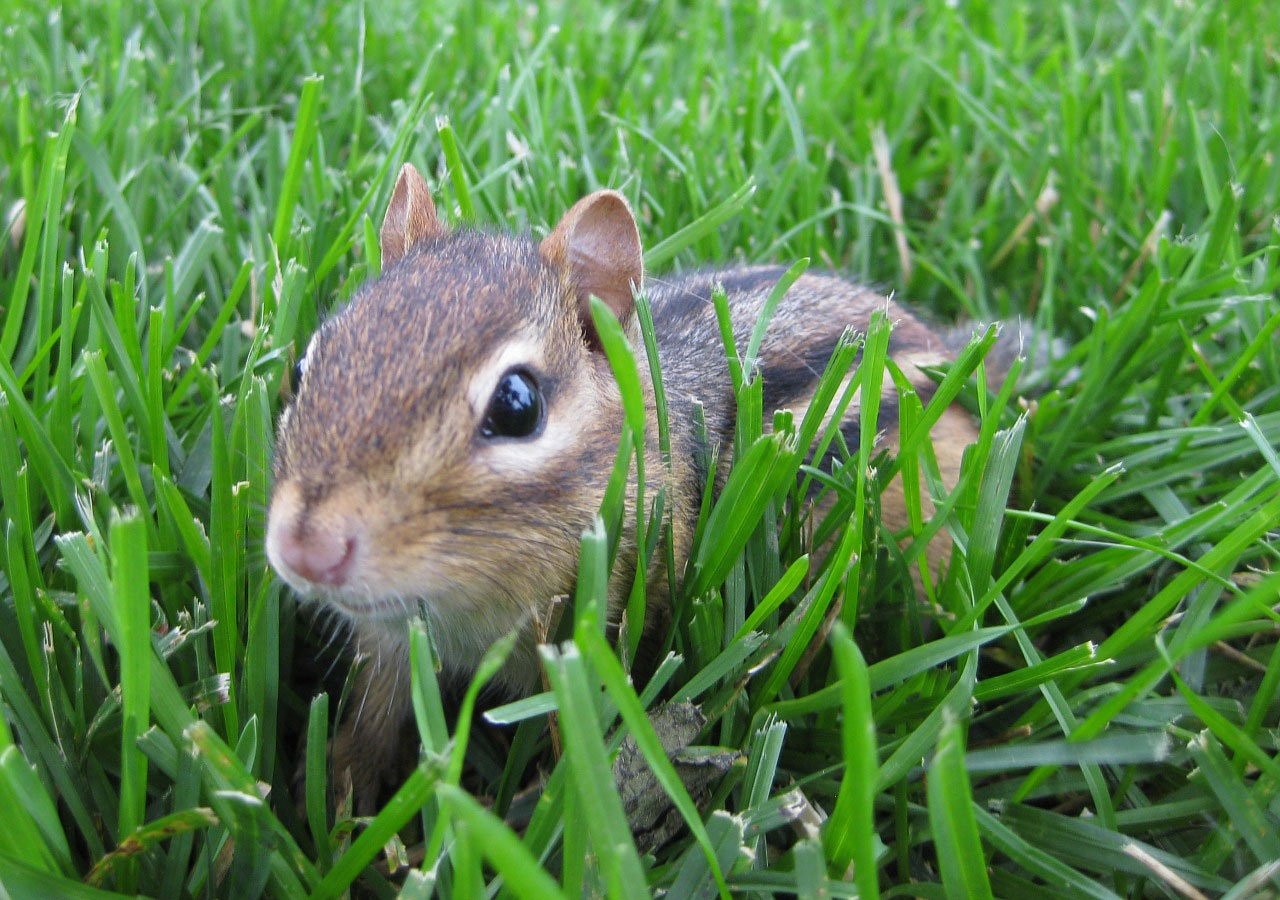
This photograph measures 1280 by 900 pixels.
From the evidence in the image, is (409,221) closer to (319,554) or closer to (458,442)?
(458,442)

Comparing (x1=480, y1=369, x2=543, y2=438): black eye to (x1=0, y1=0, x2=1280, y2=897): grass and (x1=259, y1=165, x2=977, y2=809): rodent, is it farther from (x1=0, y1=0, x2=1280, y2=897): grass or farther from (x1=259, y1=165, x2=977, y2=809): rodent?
(x1=0, y1=0, x2=1280, y2=897): grass

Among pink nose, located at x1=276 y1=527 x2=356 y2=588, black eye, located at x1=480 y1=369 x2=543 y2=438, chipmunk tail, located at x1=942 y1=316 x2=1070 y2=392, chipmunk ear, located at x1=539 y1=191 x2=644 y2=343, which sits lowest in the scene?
chipmunk tail, located at x1=942 y1=316 x2=1070 y2=392

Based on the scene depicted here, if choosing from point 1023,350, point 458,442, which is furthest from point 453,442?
point 1023,350

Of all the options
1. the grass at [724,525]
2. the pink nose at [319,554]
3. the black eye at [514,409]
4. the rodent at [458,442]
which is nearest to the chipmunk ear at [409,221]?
the rodent at [458,442]

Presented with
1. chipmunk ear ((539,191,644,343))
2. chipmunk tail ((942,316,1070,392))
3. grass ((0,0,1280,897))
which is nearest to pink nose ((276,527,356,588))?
grass ((0,0,1280,897))

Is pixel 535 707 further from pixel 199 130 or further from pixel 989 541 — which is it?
pixel 199 130

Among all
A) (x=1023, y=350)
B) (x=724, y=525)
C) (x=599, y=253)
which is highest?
(x=599, y=253)

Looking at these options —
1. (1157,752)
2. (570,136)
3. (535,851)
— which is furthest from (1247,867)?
(570,136)
